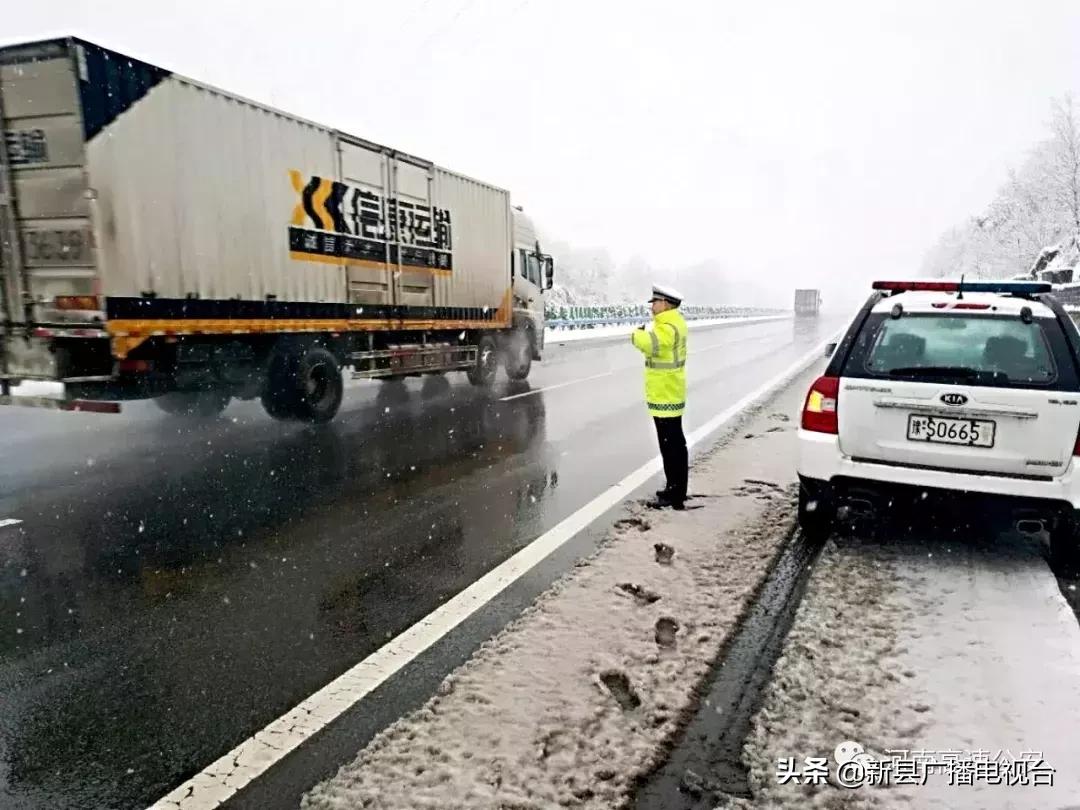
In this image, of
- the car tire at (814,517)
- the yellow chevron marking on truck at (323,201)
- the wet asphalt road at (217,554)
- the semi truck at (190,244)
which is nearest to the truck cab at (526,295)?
the semi truck at (190,244)

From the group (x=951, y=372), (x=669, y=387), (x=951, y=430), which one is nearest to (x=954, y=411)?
(x=951, y=430)

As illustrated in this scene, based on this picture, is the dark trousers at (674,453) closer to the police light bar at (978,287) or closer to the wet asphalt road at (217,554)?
the wet asphalt road at (217,554)

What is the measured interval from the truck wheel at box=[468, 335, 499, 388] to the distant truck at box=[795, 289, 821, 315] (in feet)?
193

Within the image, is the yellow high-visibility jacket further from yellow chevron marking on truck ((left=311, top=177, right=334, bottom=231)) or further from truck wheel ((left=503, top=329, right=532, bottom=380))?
truck wheel ((left=503, top=329, right=532, bottom=380))

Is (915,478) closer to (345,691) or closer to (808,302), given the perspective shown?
(345,691)

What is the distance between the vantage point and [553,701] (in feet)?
9.44

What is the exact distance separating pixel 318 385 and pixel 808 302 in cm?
6408

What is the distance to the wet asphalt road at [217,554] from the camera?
110 inches

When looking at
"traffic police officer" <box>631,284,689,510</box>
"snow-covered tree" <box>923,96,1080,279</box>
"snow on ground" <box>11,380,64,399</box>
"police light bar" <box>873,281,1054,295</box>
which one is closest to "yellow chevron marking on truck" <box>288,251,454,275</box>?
Result: "snow on ground" <box>11,380,64,399</box>

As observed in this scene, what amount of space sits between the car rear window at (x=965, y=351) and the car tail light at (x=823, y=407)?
0.14m

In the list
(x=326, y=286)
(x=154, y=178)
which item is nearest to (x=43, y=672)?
(x=154, y=178)

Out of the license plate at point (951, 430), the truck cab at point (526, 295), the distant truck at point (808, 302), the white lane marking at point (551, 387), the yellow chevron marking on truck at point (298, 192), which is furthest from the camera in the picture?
the distant truck at point (808, 302)

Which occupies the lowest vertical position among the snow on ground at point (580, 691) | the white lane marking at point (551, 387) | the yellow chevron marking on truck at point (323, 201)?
the snow on ground at point (580, 691)

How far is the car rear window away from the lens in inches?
162
